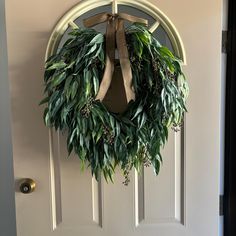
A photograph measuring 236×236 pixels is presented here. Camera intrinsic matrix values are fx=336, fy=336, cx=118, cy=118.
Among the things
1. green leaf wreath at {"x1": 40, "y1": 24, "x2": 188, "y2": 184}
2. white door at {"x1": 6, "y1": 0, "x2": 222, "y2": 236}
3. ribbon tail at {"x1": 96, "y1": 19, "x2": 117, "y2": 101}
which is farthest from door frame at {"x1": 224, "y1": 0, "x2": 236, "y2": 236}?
ribbon tail at {"x1": 96, "y1": 19, "x2": 117, "y2": 101}

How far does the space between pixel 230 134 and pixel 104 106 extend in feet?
2.01

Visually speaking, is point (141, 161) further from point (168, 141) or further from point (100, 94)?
point (100, 94)

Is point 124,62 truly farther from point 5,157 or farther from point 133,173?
point 5,157

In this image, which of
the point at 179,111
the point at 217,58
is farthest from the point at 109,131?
the point at 217,58

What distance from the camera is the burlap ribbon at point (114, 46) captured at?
1.22m

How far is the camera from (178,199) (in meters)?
1.47

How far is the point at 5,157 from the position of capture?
1.64 meters

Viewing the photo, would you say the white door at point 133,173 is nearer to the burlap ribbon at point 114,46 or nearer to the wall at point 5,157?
the burlap ribbon at point 114,46

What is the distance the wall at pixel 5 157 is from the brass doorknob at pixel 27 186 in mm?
263

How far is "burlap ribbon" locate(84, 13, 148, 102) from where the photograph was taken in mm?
1224

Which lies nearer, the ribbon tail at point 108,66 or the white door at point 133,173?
the ribbon tail at point 108,66

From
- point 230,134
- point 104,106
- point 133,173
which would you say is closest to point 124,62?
point 104,106

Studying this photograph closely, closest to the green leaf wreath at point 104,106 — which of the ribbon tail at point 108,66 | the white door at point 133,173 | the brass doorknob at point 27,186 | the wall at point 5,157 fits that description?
the ribbon tail at point 108,66

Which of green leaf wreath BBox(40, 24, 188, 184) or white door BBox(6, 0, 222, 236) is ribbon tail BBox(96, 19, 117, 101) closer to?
green leaf wreath BBox(40, 24, 188, 184)
